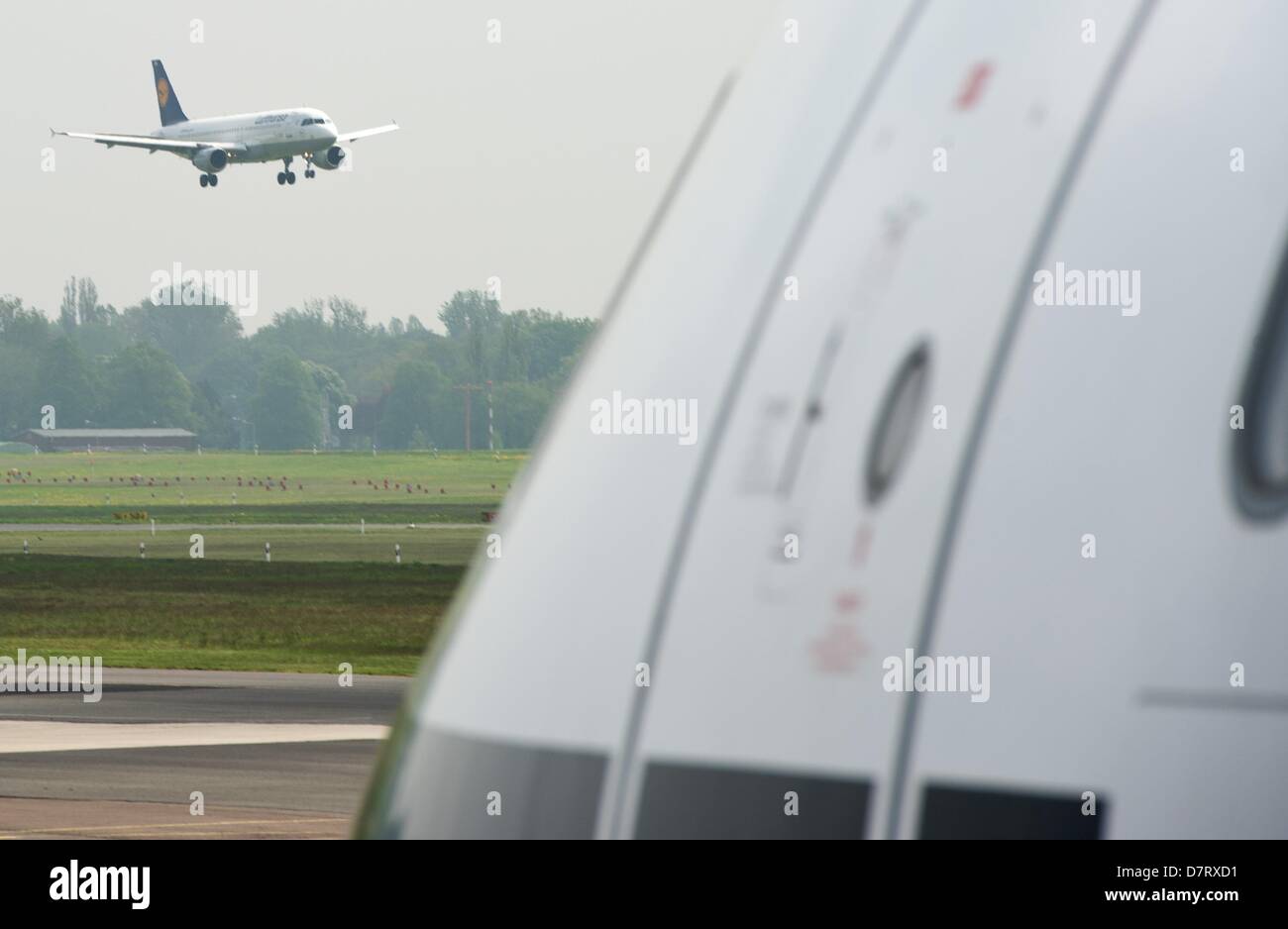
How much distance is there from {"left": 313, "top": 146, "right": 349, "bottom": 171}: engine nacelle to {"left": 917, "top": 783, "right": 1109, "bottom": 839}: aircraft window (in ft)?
244

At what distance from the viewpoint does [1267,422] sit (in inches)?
57.3

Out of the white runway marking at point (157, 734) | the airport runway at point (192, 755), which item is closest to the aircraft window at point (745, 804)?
the airport runway at point (192, 755)

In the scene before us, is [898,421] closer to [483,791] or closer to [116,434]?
[483,791]

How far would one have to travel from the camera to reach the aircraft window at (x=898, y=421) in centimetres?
160

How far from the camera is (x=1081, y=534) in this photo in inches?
58.2

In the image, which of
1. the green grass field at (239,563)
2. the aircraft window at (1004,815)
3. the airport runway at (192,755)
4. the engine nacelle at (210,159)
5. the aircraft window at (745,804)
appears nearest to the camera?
the aircraft window at (1004,815)

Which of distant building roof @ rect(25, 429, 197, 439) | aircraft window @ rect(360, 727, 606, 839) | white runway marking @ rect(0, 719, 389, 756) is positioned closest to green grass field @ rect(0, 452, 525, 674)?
white runway marking @ rect(0, 719, 389, 756)

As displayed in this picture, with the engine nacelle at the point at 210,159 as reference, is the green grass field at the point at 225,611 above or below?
below

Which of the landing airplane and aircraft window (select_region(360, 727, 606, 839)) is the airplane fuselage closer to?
the landing airplane

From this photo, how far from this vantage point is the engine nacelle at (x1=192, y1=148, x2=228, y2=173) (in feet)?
231

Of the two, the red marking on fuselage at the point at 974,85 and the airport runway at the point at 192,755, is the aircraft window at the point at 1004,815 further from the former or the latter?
the airport runway at the point at 192,755

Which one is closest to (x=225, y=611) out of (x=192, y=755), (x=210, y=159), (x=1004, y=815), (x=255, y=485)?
(x=192, y=755)

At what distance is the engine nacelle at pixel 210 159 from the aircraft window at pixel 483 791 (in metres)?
71.5
